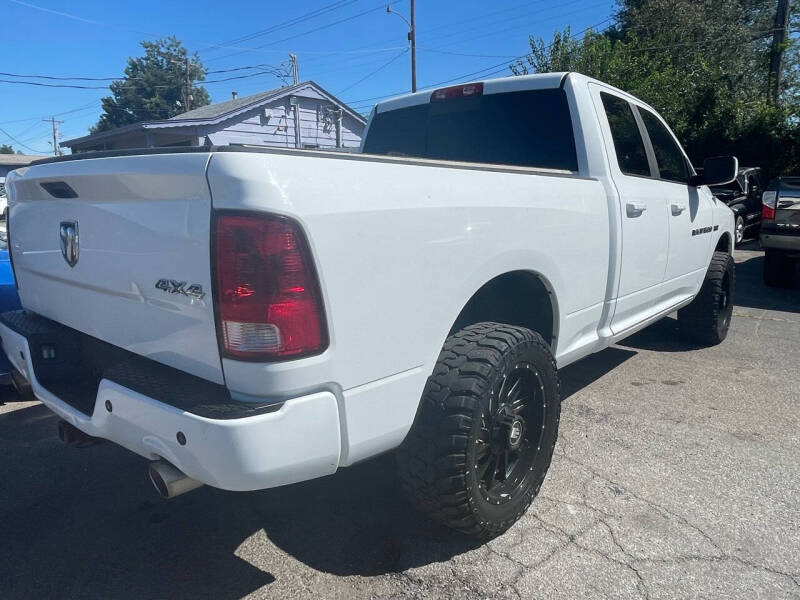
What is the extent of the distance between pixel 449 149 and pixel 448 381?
2.02 metres

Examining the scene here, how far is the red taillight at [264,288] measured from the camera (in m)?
1.69

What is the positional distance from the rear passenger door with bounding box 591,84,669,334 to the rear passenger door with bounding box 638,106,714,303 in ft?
0.38

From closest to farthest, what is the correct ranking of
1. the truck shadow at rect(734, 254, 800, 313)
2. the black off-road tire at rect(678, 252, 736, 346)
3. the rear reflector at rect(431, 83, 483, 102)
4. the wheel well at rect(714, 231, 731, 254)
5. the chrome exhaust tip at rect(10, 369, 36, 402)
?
1. the chrome exhaust tip at rect(10, 369, 36, 402)
2. the rear reflector at rect(431, 83, 483, 102)
3. the black off-road tire at rect(678, 252, 736, 346)
4. the wheel well at rect(714, 231, 731, 254)
5. the truck shadow at rect(734, 254, 800, 313)

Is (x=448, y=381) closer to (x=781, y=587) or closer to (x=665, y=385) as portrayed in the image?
(x=781, y=587)

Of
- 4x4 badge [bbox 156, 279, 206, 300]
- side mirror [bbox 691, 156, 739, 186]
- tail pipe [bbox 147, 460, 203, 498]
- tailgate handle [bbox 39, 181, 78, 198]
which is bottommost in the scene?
tail pipe [bbox 147, 460, 203, 498]

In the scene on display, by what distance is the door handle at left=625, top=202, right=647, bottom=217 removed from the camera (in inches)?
134

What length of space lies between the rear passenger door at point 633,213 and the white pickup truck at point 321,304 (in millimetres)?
62

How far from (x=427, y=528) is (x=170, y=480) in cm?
122

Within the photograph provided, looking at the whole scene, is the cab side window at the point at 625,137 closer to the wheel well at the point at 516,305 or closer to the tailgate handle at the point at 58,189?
the wheel well at the point at 516,305

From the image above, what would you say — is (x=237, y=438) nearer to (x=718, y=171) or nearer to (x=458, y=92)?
(x=458, y=92)

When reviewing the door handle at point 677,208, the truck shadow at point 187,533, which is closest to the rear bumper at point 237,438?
the truck shadow at point 187,533

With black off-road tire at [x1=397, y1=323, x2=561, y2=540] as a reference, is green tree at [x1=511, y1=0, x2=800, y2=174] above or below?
above

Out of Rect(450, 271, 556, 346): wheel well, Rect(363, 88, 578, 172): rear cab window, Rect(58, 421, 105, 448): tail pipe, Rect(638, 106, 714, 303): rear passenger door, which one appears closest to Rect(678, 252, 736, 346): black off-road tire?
Rect(638, 106, 714, 303): rear passenger door

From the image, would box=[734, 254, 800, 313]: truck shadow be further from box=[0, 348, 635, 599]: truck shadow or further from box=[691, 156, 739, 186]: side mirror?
box=[0, 348, 635, 599]: truck shadow
